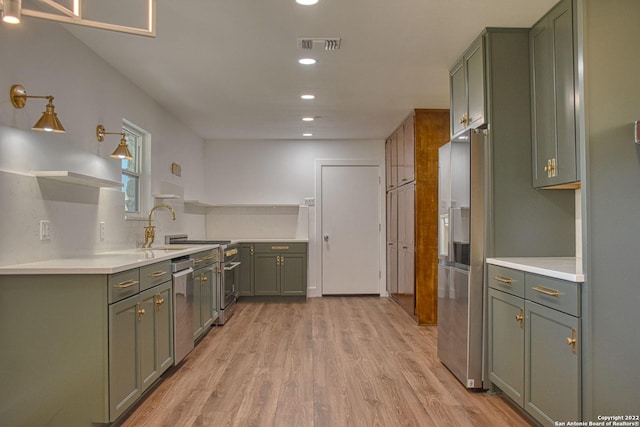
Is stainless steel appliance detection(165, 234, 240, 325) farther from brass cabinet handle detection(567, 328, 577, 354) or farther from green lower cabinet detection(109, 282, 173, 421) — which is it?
brass cabinet handle detection(567, 328, 577, 354)

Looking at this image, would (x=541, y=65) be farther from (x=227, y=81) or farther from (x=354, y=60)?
(x=227, y=81)

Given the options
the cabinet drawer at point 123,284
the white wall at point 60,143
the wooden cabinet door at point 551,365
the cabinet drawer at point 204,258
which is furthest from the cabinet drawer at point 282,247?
the wooden cabinet door at point 551,365

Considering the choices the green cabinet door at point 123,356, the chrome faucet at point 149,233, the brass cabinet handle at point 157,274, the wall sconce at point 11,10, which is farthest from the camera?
the chrome faucet at point 149,233

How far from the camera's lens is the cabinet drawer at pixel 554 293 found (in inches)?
78.1

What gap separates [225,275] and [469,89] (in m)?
3.20

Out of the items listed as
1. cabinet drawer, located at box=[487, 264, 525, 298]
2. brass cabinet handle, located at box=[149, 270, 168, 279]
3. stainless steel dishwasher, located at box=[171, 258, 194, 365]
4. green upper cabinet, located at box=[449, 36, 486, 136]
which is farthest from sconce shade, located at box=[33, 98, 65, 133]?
cabinet drawer, located at box=[487, 264, 525, 298]

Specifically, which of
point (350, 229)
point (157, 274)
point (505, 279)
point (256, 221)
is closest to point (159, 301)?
point (157, 274)

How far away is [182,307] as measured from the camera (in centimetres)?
336

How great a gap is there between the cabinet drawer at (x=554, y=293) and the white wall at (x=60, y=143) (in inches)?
109

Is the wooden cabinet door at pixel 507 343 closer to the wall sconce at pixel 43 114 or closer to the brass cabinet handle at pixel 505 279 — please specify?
the brass cabinet handle at pixel 505 279

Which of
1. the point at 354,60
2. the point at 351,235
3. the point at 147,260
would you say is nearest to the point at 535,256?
the point at 354,60

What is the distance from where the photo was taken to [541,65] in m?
2.69

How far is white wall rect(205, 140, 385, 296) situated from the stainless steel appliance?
112 centimetres

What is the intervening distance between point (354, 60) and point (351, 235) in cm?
353
